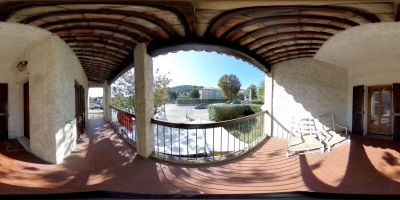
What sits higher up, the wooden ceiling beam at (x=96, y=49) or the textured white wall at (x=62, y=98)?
the wooden ceiling beam at (x=96, y=49)

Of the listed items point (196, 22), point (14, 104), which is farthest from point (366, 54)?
point (14, 104)

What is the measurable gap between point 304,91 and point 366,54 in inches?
51.7

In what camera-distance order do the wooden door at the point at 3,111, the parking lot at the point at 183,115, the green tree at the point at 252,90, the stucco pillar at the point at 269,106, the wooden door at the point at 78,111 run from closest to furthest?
1. the wooden door at the point at 3,111
2. the wooden door at the point at 78,111
3. the stucco pillar at the point at 269,106
4. the parking lot at the point at 183,115
5. the green tree at the point at 252,90

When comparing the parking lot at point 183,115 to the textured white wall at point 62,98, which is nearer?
the textured white wall at point 62,98

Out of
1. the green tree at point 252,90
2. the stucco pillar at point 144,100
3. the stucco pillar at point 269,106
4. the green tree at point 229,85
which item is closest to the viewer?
the stucco pillar at point 144,100

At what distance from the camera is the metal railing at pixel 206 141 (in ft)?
9.02

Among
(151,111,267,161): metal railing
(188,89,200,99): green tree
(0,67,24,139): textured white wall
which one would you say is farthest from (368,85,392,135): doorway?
(188,89,200,99): green tree

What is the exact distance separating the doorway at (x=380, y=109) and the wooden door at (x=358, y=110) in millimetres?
160

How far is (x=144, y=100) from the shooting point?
2.89 meters

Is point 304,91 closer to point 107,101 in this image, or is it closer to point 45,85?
point 45,85

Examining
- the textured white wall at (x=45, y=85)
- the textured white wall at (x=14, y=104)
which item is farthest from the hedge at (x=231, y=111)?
the textured white wall at (x=14, y=104)

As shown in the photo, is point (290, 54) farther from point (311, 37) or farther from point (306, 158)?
point (306, 158)

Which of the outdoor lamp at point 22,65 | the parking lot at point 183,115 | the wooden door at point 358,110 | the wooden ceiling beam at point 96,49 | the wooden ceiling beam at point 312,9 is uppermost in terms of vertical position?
the wooden ceiling beam at point 96,49

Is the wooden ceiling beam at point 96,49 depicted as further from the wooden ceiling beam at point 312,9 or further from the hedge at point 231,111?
the hedge at point 231,111
